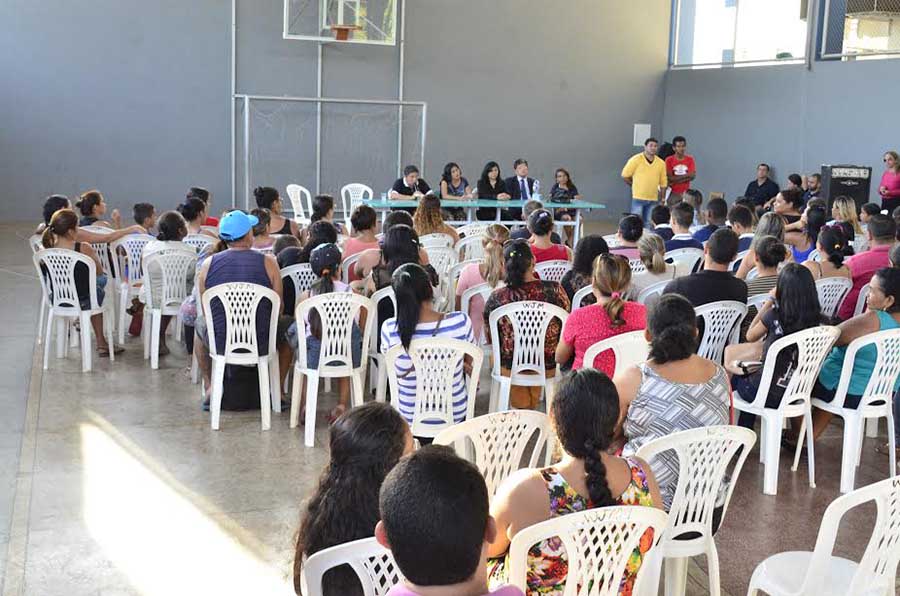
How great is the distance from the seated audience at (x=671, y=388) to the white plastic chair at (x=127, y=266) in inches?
173

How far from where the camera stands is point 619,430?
3.47 meters

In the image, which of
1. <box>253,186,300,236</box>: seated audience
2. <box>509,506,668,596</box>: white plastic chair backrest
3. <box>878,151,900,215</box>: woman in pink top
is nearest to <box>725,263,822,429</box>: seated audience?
<box>509,506,668,596</box>: white plastic chair backrest

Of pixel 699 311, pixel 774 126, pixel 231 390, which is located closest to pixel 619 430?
pixel 699 311

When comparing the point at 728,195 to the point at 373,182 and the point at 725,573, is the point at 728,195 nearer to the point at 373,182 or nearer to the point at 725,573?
the point at 373,182

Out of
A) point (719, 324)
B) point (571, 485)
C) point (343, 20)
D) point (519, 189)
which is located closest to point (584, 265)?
point (719, 324)

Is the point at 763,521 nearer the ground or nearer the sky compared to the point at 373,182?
nearer the ground

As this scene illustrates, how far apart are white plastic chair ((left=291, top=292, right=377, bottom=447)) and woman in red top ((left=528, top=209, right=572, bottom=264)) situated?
5.25ft

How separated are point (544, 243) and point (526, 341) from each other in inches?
61.4

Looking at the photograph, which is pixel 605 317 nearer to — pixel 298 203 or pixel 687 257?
pixel 687 257

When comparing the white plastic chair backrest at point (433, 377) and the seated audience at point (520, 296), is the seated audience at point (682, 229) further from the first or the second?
the white plastic chair backrest at point (433, 377)

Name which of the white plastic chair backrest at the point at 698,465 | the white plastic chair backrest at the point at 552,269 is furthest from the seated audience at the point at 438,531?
the white plastic chair backrest at the point at 552,269

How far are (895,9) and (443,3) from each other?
A: 21.5ft

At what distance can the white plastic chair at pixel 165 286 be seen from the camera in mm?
Result: 6289

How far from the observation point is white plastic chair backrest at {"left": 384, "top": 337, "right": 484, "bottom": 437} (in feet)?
13.8
